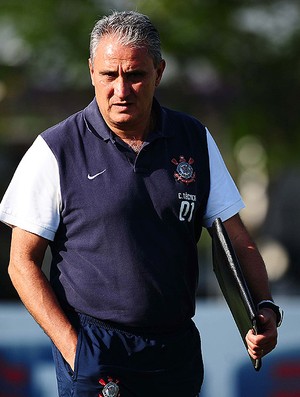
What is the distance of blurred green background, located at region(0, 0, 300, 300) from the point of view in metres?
11.8

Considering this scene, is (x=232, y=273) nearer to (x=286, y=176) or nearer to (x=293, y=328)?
(x=293, y=328)

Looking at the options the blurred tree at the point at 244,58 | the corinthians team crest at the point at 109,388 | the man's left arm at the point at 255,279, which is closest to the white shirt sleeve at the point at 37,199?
the corinthians team crest at the point at 109,388

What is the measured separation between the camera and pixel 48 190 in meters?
3.64

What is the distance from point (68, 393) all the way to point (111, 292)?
1.34ft

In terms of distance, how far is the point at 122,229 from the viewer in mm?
3615

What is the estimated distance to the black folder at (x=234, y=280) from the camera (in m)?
3.59

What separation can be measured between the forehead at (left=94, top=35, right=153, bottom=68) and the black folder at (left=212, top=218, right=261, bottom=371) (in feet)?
2.13

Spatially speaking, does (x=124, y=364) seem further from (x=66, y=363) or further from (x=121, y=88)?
(x=121, y=88)

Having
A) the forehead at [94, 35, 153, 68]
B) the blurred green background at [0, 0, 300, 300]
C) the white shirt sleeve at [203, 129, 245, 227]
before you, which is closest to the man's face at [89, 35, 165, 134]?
the forehead at [94, 35, 153, 68]

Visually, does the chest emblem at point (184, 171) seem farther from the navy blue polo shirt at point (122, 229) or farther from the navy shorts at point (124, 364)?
the navy shorts at point (124, 364)

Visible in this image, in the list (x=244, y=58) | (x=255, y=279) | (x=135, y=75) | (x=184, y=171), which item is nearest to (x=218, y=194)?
(x=184, y=171)

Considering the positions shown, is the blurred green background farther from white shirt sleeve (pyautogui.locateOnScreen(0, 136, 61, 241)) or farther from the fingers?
the fingers

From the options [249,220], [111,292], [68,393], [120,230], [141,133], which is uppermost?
[141,133]

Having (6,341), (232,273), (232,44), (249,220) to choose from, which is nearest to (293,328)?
(6,341)
